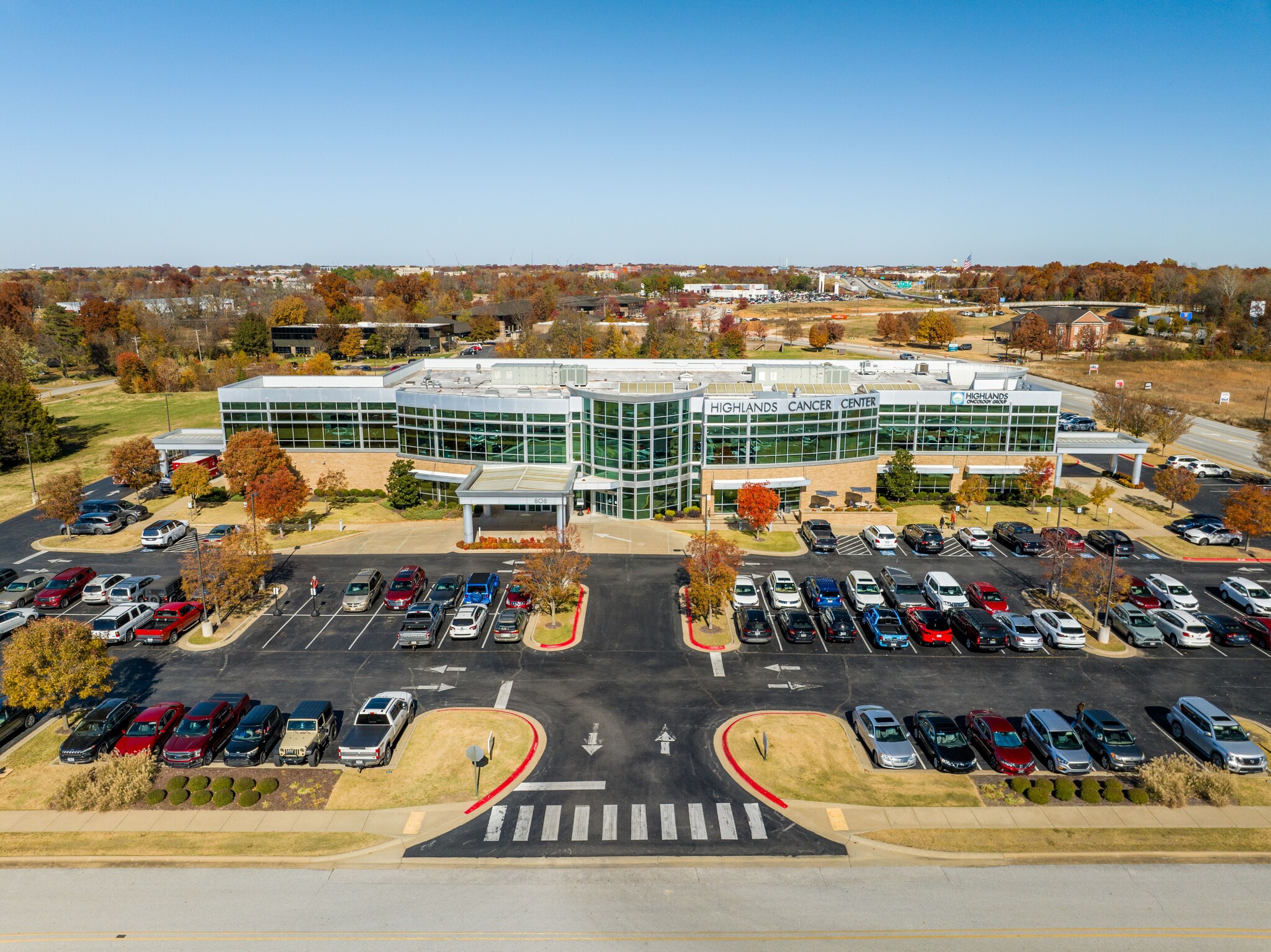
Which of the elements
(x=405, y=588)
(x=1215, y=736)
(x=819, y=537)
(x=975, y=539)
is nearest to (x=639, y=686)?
(x=405, y=588)

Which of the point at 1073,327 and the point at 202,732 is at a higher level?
the point at 1073,327

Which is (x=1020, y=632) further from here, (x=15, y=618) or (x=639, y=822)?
(x=15, y=618)

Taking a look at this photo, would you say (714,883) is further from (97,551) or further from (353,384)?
(353,384)

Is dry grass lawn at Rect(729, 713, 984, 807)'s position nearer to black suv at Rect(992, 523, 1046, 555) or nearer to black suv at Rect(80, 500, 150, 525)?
black suv at Rect(992, 523, 1046, 555)

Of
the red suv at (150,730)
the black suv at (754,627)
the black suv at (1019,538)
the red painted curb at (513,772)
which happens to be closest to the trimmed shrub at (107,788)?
the red suv at (150,730)

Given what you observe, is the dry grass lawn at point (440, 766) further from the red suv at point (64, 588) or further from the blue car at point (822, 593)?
the red suv at point (64, 588)

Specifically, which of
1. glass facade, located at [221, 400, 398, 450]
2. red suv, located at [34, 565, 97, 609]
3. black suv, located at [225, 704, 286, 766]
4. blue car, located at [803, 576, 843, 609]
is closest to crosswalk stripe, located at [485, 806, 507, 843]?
black suv, located at [225, 704, 286, 766]

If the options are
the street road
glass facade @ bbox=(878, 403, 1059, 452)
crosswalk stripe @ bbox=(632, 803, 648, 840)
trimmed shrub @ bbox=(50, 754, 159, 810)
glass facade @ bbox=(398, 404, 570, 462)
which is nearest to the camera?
the street road
